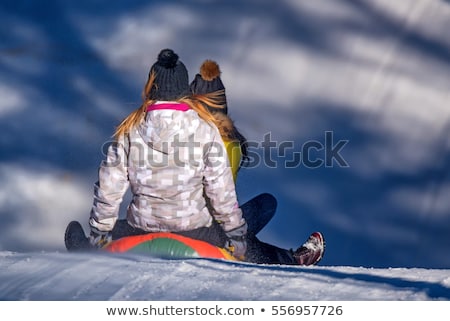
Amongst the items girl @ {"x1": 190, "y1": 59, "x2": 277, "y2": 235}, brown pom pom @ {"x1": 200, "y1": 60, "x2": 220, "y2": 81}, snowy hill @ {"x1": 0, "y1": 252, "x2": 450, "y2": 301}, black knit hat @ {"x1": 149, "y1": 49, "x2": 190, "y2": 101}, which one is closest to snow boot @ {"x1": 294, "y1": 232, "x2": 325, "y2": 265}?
girl @ {"x1": 190, "y1": 59, "x2": 277, "y2": 235}

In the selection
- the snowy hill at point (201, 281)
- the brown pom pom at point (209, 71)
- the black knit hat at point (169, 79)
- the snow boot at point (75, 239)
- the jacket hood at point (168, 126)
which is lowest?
the snowy hill at point (201, 281)

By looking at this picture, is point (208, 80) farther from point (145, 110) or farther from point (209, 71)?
point (145, 110)

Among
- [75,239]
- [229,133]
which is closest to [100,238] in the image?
[75,239]

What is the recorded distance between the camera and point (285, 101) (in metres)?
5.25

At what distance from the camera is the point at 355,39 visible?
5199mm

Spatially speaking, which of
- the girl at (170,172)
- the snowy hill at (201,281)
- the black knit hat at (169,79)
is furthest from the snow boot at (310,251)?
the black knit hat at (169,79)

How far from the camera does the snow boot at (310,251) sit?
11.9 feet

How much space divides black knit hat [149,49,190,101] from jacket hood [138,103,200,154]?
39mm

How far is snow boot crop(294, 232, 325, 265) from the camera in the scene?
363cm

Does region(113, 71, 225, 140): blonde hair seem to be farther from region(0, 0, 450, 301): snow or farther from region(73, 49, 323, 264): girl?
region(0, 0, 450, 301): snow

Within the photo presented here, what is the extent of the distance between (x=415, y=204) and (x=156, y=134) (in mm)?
2484

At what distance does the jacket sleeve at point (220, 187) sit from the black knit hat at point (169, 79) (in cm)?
21

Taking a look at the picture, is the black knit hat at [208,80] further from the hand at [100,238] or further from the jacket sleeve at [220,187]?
the hand at [100,238]

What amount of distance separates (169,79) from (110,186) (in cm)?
43
